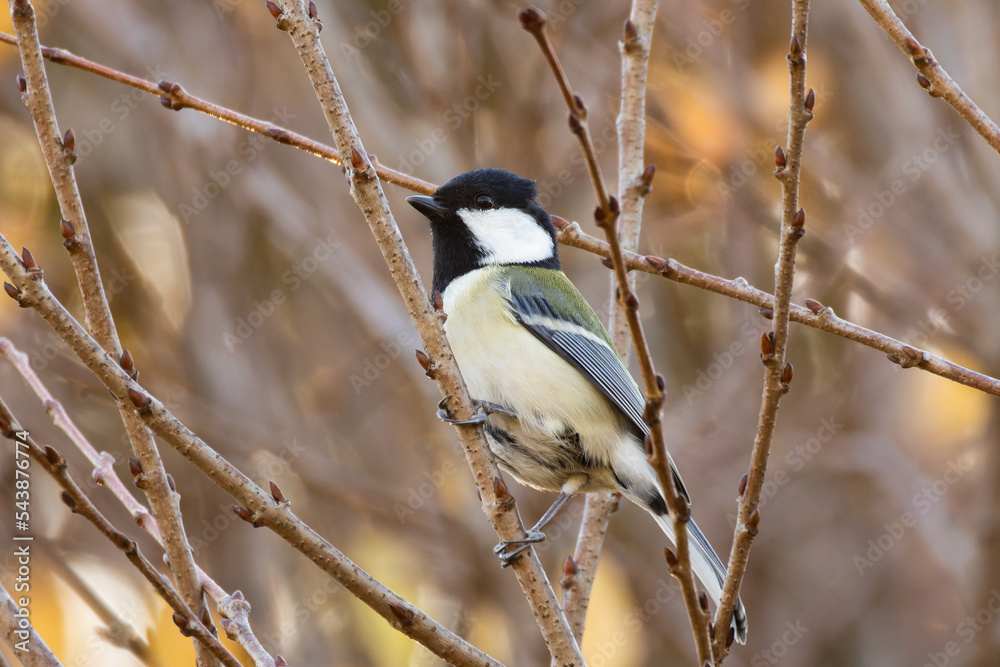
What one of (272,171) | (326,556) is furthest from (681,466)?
(326,556)

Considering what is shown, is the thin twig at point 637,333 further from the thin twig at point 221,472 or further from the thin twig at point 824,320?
the thin twig at point 824,320

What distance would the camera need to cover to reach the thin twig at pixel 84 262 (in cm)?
178

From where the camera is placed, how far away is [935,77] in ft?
6.34

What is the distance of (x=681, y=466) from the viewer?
523cm

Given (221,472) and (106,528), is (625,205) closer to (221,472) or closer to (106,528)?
(221,472)

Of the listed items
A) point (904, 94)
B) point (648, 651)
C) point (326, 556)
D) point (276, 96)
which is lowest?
point (326, 556)

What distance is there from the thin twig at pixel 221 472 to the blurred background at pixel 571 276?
3.02 metres

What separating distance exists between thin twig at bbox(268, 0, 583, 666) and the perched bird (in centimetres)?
65

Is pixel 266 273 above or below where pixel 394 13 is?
below

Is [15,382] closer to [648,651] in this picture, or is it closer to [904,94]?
[648,651]

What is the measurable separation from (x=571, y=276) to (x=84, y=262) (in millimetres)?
4129

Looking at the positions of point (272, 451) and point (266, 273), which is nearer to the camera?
point (272, 451)

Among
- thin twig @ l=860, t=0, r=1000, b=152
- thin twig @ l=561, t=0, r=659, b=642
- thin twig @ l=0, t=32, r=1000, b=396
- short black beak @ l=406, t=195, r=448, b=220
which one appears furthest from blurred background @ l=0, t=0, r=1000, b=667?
thin twig @ l=860, t=0, r=1000, b=152

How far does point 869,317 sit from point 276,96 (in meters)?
4.34
